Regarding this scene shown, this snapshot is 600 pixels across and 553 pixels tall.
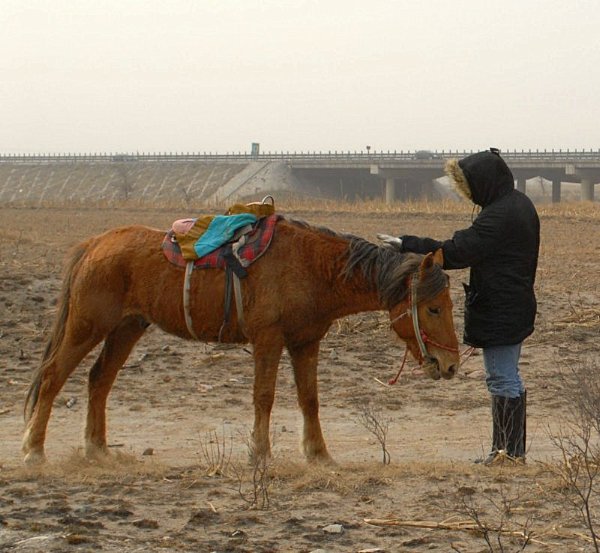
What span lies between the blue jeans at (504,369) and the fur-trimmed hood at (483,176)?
3.39 feet

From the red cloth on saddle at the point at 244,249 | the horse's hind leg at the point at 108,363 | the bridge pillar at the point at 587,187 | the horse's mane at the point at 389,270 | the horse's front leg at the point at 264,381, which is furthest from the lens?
the bridge pillar at the point at 587,187

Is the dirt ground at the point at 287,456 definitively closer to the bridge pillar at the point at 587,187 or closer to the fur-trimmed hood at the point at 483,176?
the fur-trimmed hood at the point at 483,176

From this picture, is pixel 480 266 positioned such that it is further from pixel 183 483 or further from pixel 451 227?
pixel 451 227

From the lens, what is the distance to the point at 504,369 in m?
7.72

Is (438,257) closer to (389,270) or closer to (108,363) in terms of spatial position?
(389,270)

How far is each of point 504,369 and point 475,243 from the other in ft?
3.00

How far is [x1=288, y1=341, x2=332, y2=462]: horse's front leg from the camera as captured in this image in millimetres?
7836

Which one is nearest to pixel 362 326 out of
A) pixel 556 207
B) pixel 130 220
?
pixel 130 220

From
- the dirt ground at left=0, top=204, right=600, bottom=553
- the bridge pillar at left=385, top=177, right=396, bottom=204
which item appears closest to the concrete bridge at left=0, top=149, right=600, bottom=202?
the bridge pillar at left=385, top=177, right=396, bottom=204

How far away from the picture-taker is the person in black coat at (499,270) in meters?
7.59

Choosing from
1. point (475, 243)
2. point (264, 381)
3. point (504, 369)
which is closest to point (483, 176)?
point (475, 243)

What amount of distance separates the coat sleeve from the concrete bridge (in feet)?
188

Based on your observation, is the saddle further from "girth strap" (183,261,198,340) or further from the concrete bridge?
the concrete bridge

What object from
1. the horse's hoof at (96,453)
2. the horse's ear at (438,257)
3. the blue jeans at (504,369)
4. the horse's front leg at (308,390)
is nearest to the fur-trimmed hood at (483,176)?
the horse's ear at (438,257)
